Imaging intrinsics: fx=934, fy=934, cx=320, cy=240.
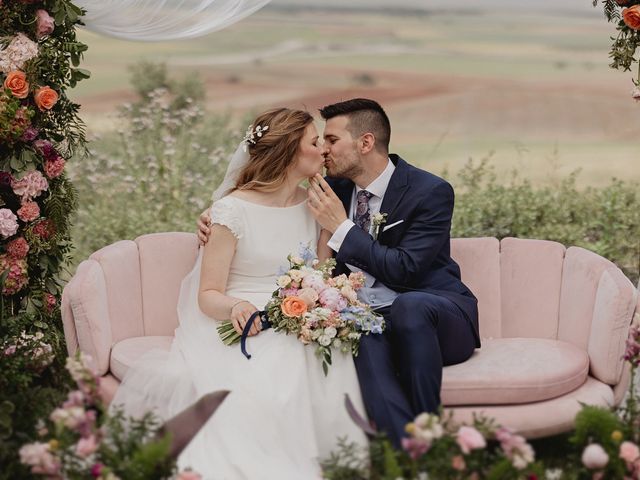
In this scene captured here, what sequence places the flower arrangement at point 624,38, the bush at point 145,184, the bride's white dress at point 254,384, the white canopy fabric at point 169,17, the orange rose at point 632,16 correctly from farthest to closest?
A: 1. the bush at point 145,184
2. the white canopy fabric at point 169,17
3. the flower arrangement at point 624,38
4. the orange rose at point 632,16
5. the bride's white dress at point 254,384

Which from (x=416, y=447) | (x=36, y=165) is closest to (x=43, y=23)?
(x=36, y=165)

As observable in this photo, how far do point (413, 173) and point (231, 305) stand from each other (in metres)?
1.01

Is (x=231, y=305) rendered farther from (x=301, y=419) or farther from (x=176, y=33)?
(x=176, y=33)

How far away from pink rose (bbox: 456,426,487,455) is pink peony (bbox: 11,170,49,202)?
2.56m

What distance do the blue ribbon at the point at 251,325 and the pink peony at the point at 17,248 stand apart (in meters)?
1.39

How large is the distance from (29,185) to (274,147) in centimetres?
126

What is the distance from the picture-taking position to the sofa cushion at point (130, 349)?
12.6 ft

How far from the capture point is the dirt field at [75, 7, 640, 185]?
26.9ft

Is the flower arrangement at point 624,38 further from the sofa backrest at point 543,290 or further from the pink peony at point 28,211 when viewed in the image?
the pink peony at point 28,211

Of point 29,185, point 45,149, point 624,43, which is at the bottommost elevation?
point 29,185

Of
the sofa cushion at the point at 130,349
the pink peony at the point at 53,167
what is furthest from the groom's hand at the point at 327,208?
the pink peony at the point at 53,167

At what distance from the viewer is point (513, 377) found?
3643 mm

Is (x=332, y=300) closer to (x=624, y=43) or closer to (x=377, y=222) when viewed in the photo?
(x=377, y=222)

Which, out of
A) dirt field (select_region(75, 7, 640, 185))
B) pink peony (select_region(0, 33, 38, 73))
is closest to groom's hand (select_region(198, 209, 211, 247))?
pink peony (select_region(0, 33, 38, 73))
